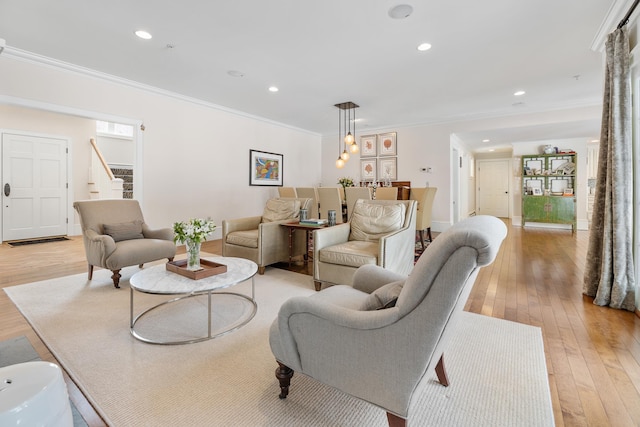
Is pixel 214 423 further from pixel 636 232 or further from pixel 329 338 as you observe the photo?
pixel 636 232

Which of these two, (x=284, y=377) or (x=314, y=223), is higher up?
(x=314, y=223)

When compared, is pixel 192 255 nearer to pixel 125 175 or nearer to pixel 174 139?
pixel 174 139

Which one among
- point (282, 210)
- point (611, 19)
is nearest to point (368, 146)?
point (282, 210)

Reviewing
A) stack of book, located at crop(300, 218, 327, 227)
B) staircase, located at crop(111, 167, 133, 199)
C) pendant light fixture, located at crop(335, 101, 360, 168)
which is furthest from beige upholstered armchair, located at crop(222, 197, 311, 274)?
staircase, located at crop(111, 167, 133, 199)

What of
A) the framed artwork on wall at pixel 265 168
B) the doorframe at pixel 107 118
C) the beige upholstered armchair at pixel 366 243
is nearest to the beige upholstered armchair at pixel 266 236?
the beige upholstered armchair at pixel 366 243

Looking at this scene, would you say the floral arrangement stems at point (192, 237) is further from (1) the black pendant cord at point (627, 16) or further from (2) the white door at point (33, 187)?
(2) the white door at point (33, 187)

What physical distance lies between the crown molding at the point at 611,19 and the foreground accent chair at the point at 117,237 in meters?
4.83

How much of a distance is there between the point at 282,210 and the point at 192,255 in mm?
2009

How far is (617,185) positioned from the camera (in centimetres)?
255

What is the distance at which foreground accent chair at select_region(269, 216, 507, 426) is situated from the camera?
958 millimetres

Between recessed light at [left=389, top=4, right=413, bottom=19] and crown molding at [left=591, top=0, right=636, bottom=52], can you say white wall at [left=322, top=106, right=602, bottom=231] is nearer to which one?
crown molding at [left=591, top=0, right=636, bottom=52]

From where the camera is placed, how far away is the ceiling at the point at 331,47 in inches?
107

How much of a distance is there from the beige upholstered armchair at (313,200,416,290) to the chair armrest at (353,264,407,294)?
83 centimetres

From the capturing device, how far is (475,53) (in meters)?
3.57
